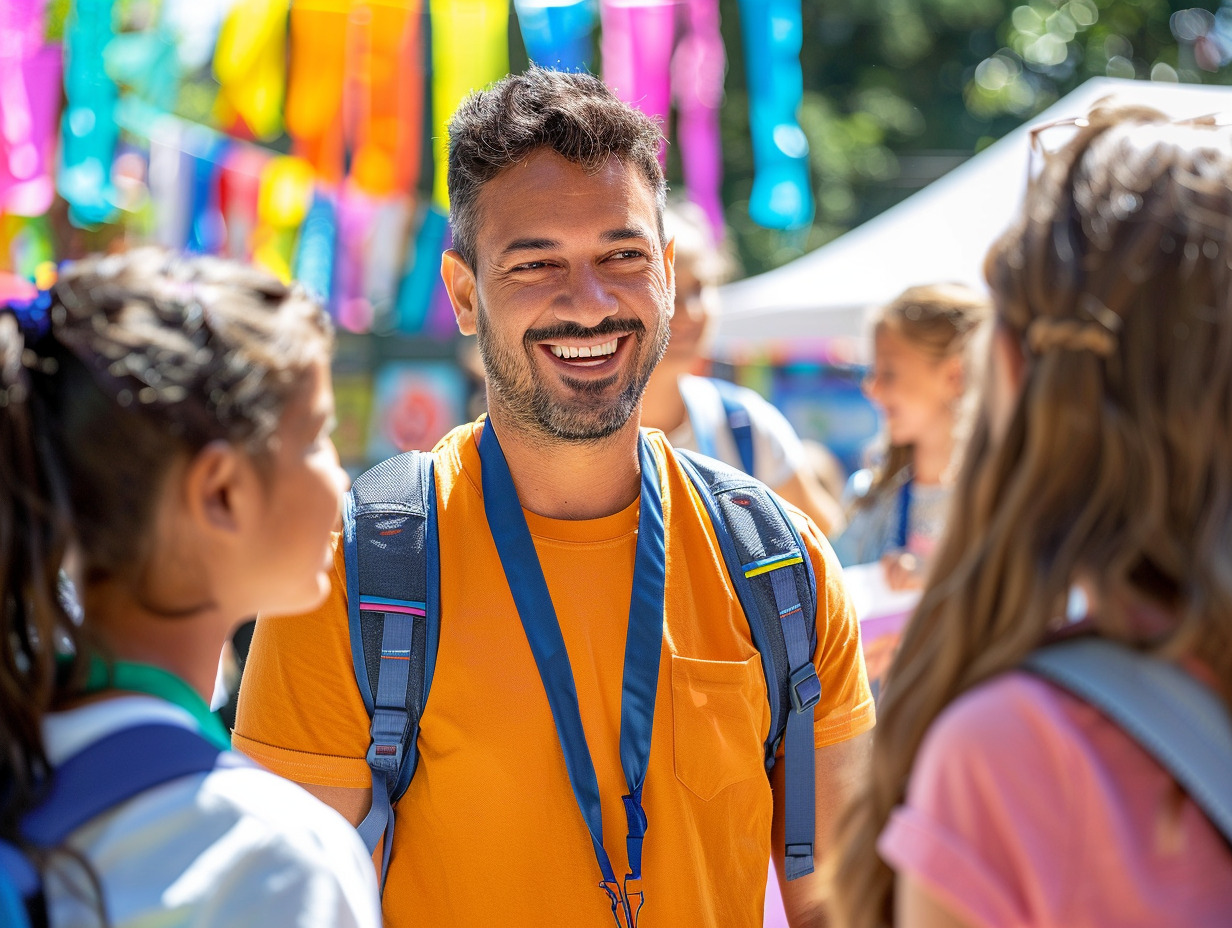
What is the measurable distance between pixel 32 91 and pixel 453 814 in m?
7.04

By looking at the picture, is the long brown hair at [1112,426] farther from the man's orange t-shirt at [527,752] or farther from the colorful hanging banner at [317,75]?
the colorful hanging banner at [317,75]

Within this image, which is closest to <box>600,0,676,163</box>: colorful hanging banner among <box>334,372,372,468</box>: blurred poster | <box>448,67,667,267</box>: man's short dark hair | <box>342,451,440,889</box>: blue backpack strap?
<box>448,67,667,267</box>: man's short dark hair

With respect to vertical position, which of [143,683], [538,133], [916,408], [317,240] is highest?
[538,133]

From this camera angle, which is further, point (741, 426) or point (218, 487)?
point (741, 426)

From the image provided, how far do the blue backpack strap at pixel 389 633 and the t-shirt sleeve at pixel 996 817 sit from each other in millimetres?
964

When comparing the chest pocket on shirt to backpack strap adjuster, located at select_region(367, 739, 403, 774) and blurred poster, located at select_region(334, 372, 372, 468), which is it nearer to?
backpack strap adjuster, located at select_region(367, 739, 403, 774)

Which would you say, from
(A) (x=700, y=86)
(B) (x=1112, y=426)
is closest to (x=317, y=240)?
(A) (x=700, y=86)

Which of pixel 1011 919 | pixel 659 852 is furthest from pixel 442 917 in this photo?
pixel 1011 919

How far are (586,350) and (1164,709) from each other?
4.46ft

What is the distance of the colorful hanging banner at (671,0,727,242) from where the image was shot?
7.67 meters

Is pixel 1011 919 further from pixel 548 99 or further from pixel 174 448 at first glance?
pixel 548 99

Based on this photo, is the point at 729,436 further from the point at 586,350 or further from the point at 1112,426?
the point at 1112,426

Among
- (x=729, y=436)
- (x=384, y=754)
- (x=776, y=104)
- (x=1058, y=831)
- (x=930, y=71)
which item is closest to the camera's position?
(x=1058, y=831)

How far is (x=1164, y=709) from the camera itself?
3.33ft
